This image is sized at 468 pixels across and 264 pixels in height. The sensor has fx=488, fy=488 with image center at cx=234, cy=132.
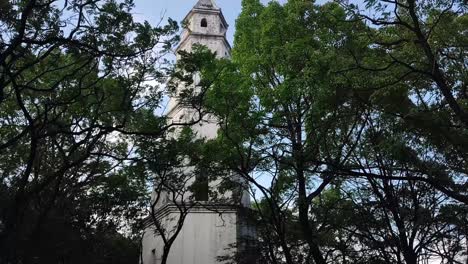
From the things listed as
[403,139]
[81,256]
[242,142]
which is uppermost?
[242,142]

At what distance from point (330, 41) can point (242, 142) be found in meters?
3.47

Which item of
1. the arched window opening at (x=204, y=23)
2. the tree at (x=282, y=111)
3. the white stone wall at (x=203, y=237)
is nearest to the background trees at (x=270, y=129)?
the tree at (x=282, y=111)

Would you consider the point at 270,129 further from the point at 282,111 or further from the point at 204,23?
the point at 204,23

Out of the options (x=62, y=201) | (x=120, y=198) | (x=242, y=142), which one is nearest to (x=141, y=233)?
(x=120, y=198)

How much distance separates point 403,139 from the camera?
8.10m

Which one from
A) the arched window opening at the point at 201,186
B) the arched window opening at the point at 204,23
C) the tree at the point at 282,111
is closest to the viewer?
the tree at the point at 282,111

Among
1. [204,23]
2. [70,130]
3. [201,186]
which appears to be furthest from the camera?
[204,23]

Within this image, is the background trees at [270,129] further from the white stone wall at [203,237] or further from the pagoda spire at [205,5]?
the pagoda spire at [205,5]

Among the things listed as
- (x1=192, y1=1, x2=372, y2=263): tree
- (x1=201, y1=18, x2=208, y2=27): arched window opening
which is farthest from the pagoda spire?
(x1=192, y1=1, x2=372, y2=263): tree

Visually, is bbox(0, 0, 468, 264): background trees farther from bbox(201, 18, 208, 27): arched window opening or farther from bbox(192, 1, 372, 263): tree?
bbox(201, 18, 208, 27): arched window opening

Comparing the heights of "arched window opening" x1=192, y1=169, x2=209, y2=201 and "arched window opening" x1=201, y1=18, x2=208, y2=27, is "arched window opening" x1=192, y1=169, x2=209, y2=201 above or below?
below

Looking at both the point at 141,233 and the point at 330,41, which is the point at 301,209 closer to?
the point at 330,41

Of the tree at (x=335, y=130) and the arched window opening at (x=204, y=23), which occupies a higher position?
the arched window opening at (x=204, y=23)

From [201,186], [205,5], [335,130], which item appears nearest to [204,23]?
[205,5]
